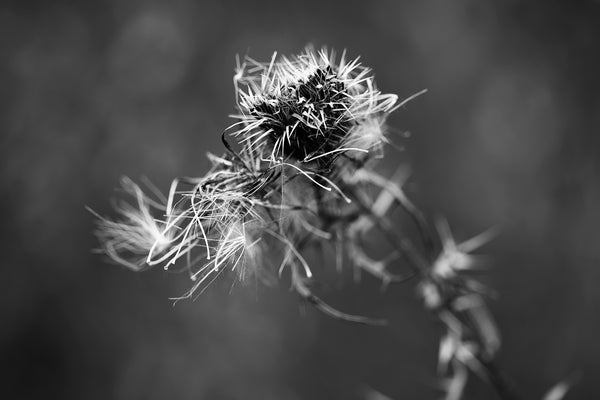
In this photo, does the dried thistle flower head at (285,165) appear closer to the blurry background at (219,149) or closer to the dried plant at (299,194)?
the dried plant at (299,194)

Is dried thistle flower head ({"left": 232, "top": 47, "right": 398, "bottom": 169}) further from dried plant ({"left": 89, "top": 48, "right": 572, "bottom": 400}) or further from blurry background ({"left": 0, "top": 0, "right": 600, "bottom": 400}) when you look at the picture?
blurry background ({"left": 0, "top": 0, "right": 600, "bottom": 400})

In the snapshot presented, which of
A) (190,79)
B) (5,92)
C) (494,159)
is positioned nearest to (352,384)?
(494,159)

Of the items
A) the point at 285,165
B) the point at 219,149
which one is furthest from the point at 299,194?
the point at 219,149

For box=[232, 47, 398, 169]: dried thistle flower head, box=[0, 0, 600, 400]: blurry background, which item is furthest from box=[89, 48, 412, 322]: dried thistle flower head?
box=[0, 0, 600, 400]: blurry background

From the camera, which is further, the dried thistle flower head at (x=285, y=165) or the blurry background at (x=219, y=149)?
the blurry background at (x=219, y=149)

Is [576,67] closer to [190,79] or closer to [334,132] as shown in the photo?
[190,79]

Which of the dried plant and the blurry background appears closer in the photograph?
the dried plant

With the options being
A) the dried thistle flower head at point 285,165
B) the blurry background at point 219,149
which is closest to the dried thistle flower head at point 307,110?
the dried thistle flower head at point 285,165
